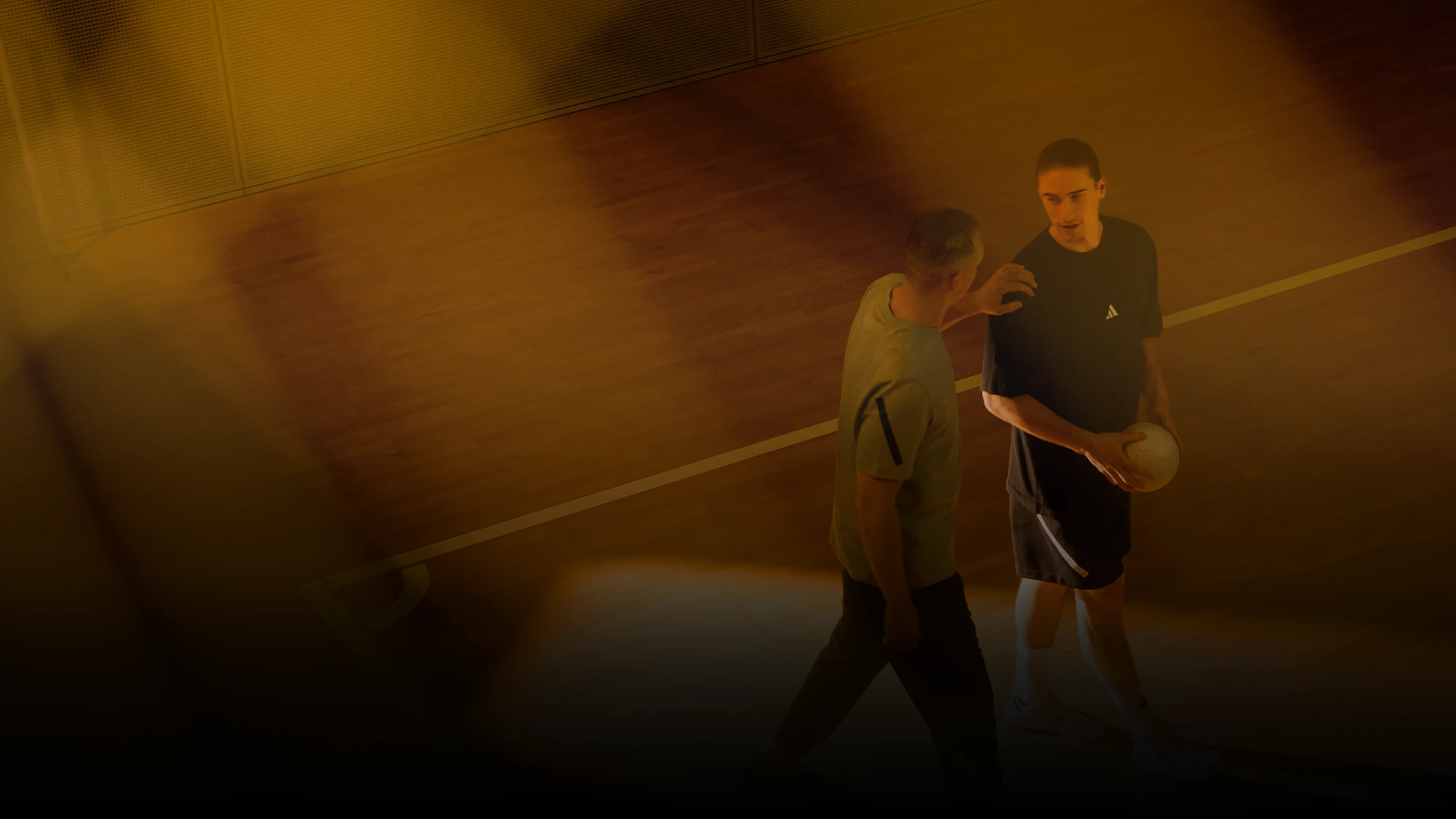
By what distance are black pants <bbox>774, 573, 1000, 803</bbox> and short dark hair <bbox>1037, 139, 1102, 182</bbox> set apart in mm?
1143

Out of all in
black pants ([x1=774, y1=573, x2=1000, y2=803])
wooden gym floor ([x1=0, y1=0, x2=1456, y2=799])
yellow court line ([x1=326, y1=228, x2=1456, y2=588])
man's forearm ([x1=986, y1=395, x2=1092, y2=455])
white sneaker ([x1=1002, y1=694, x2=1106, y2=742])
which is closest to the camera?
black pants ([x1=774, y1=573, x2=1000, y2=803])

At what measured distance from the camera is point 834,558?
5.66 meters

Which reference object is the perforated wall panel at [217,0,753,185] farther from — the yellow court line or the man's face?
the man's face

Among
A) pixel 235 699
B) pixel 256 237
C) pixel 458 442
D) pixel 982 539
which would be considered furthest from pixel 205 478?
pixel 982 539

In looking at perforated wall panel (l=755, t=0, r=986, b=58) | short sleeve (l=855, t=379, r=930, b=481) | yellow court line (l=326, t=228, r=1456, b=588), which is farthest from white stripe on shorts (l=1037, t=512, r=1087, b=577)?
perforated wall panel (l=755, t=0, r=986, b=58)

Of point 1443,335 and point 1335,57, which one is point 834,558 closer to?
point 1443,335

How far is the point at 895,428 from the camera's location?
3.61 meters

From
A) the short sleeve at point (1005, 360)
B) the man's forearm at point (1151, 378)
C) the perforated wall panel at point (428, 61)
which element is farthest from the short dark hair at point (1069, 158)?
the perforated wall panel at point (428, 61)

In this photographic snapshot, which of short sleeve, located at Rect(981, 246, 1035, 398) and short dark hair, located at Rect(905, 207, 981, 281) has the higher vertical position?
short dark hair, located at Rect(905, 207, 981, 281)

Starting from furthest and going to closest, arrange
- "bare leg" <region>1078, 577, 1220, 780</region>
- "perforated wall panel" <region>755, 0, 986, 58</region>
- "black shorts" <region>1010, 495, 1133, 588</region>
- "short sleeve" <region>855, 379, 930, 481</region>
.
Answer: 1. "perforated wall panel" <region>755, 0, 986, 58</region>
2. "bare leg" <region>1078, 577, 1220, 780</region>
3. "black shorts" <region>1010, 495, 1133, 588</region>
4. "short sleeve" <region>855, 379, 930, 481</region>

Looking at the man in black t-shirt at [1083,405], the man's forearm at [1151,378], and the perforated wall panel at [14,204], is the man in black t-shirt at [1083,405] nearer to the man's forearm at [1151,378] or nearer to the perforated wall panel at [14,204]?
the man's forearm at [1151,378]

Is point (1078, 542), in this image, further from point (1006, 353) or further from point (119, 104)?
point (119, 104)

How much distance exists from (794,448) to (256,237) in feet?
12.7

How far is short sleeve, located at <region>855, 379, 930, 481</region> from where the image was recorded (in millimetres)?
3611
